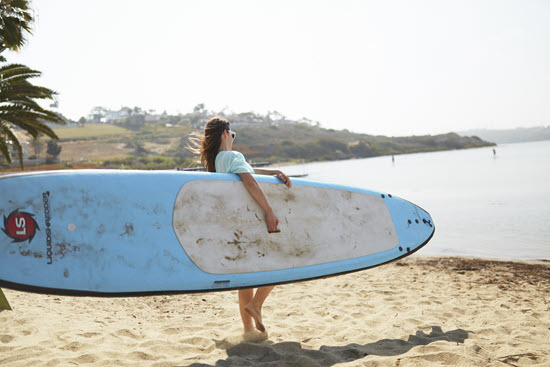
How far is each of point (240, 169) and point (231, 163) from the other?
0.28 ft

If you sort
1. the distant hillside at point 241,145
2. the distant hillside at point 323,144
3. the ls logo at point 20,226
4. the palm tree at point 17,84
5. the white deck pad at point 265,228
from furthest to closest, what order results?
1. the distant hillside at point 323,144
2. the distant hillside at point 241,145
3. the palm tree at point 17,84
4. the white deck pad at point 265,228
5. the ls logo at point 20,226

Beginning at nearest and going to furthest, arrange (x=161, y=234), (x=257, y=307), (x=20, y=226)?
1. (x=20, y=226)
2. (x=161, y=234)
3. (x=257, y=307)

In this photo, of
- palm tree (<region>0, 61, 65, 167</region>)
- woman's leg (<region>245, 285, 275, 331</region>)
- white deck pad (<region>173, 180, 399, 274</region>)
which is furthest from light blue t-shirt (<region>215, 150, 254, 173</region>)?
palm tree (<region>0, 61, 65, 167</region>)

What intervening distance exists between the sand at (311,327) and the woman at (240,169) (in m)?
0.20

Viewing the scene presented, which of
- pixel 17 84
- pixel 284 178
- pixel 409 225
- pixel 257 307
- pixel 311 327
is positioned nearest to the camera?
pixel 257 307

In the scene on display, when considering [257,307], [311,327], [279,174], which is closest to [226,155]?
[279,174]

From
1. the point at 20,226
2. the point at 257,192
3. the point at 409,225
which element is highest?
the point at 257,192

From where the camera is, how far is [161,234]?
8.09 ft

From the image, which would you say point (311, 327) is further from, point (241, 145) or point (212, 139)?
point (241, 145)

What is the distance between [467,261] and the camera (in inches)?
219

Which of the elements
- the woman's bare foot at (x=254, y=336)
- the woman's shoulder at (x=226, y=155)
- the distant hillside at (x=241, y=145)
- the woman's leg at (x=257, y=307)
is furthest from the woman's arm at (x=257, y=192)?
Result: the distant hillside at (x=241, y=145)

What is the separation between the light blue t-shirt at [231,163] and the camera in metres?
2.67

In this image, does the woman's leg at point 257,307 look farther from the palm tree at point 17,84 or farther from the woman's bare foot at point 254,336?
the palm tree at point 17,84

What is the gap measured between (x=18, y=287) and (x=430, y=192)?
56.1ft
